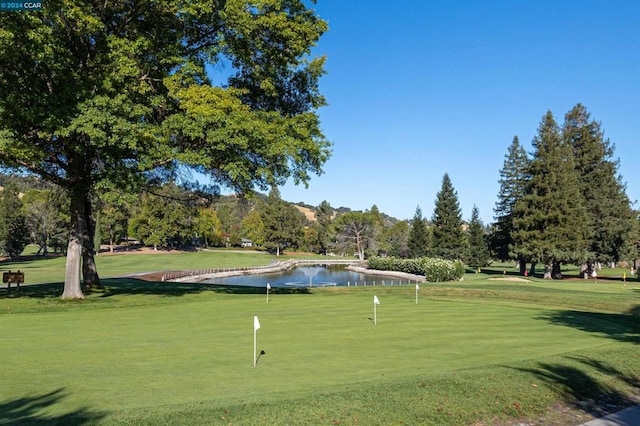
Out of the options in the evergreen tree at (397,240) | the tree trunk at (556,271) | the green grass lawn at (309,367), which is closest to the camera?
the green grass lawn at (309,367)

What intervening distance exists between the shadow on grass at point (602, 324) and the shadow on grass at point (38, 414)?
14256 millimetres

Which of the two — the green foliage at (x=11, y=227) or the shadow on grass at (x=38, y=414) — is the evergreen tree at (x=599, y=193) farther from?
the green foliage at (x=11, y=227)

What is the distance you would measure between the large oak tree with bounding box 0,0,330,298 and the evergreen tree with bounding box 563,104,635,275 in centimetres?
4794

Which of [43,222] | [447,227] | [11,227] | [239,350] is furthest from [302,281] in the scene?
[43,222]

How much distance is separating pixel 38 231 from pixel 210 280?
49.6 meters

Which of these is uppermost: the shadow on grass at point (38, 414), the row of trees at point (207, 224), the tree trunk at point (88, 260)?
the row of trees at point (207, 224)

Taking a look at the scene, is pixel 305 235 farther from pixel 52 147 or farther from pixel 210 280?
pixel 52 147

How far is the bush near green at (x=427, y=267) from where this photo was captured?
51562 millimetres

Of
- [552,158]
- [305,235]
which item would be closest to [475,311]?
[552,158]

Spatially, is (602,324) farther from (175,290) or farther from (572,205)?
(572,205)

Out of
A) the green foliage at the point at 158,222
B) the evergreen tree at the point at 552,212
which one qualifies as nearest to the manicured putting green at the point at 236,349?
the evergreen tree at the point at 552,212

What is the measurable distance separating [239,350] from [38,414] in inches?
191

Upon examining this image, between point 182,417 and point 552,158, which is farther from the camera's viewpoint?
point 552,158

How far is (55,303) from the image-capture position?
809 inches
